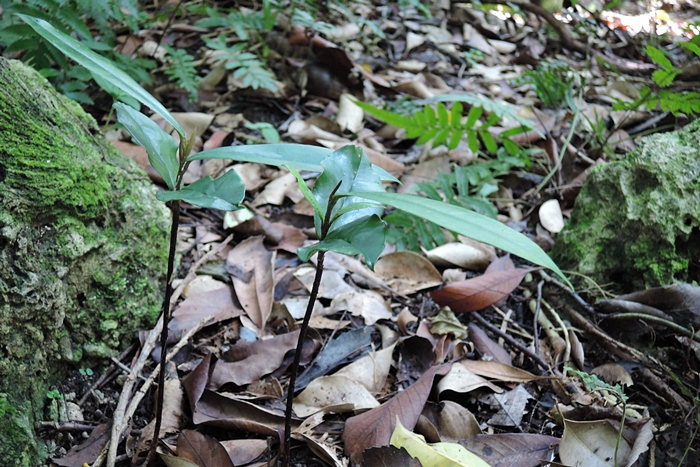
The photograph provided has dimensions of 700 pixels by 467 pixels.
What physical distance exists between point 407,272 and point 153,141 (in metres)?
1.27

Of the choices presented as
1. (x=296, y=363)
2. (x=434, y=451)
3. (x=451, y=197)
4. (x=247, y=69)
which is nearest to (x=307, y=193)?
(x=296, y=363)

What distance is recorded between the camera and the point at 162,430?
1426 millimetres

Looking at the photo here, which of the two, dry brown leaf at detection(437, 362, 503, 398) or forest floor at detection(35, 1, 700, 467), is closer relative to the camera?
forest floor at detection(35, 1, 700, 467)

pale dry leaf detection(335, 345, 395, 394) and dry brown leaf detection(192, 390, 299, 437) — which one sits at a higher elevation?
dry brown leaf detection(192, 390, 299, 437)

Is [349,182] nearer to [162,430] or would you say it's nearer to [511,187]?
[162,430]

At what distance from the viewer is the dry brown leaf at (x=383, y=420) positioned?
141 centimetres

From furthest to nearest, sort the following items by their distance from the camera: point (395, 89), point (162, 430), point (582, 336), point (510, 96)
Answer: point (510, 96)
point (395, 89)
point (582, 336)
point (162, 430)

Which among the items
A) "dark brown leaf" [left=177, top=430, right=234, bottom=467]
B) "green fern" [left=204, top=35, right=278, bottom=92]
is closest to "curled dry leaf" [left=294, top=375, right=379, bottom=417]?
"dark brown leaf" [left=177, top=430, right=234, bottom=467]

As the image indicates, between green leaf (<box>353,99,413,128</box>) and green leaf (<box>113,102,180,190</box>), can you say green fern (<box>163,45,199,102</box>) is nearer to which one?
green leaf (<box>353,99,413,128</box>)

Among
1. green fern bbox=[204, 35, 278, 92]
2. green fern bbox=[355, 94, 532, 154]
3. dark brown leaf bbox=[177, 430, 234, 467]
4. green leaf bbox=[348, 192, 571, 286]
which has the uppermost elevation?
green leaf bbox=[348, 192, 571, 286]

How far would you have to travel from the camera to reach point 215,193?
0.97m

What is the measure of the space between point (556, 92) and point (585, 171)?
1.88 feet

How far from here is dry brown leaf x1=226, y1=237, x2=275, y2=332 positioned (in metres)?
1.83

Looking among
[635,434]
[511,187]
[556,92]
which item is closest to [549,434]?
[635,434]
